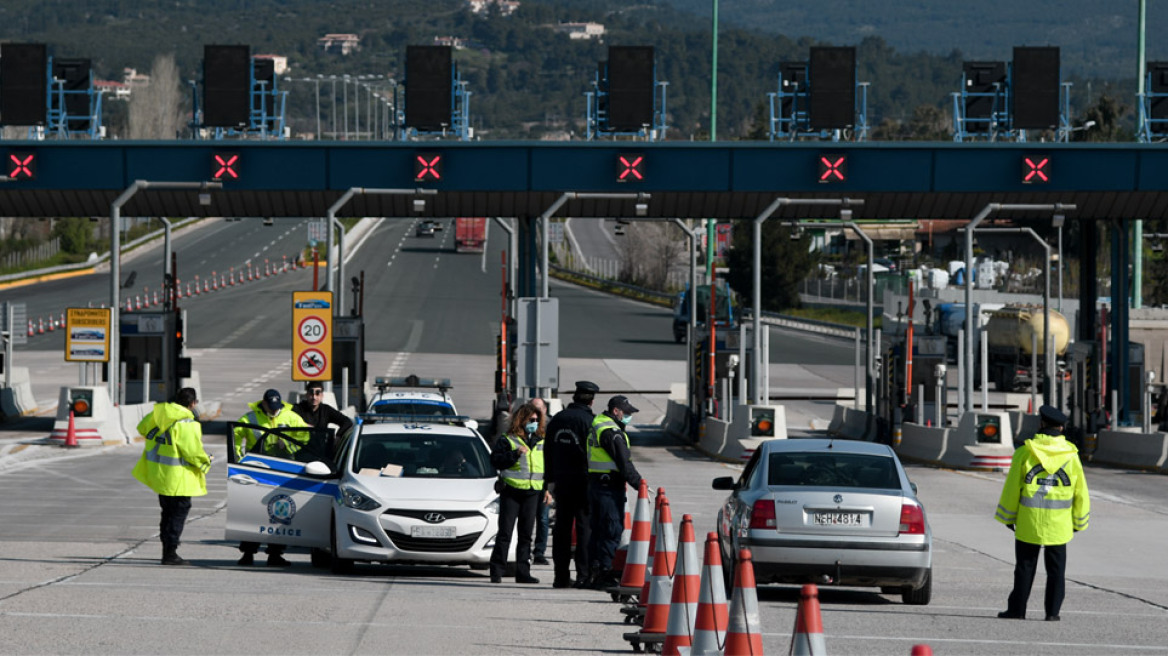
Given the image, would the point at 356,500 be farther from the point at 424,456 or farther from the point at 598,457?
the point at 598,457

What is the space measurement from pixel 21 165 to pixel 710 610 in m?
28.3

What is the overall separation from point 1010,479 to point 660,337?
2565 inches

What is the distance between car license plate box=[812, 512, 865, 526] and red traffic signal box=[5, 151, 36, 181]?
80.7ft

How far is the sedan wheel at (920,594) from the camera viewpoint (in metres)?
15.0

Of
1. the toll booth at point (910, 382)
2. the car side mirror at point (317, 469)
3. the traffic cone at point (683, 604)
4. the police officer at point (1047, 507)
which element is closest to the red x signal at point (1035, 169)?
the toll booth at point (910, 382)

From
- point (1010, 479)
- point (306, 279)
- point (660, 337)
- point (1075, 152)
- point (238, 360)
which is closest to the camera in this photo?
point (1010, 479)

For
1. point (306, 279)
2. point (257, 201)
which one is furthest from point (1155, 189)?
point (306, 279)

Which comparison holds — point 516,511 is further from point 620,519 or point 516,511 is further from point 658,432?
point 658,432

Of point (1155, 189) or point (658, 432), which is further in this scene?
point (658, 432)

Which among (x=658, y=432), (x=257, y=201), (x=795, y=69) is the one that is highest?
(x=795, y=69)

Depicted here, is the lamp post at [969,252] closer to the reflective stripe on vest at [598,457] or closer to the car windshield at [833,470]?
the car windshield at [833,470]

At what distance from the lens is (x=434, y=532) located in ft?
53.0

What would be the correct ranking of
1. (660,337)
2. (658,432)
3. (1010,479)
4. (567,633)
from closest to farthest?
(567,633) < (1010,479) < (658,432) < (660,337)

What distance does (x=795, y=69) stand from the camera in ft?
119
